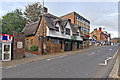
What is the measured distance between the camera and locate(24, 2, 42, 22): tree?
112ft

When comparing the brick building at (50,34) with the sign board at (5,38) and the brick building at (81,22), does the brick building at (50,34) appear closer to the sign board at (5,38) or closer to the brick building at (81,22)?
the sign board at (5,38)

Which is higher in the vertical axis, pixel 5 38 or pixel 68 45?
pixel 5 38

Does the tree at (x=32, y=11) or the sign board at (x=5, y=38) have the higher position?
the tree at (x=32, y=11)

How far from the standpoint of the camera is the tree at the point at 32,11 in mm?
34031

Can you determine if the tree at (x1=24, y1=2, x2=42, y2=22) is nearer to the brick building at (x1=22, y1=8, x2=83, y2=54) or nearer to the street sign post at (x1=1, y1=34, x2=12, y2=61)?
the brick building at (x1=22, y1=8, x2=83, y2=54)

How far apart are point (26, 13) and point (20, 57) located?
25098 mm

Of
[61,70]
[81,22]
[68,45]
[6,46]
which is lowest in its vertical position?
[61,70]

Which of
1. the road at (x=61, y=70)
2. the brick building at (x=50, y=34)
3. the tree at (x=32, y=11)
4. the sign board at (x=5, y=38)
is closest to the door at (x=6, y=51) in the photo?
A: the sign board at (x=5, y=38)

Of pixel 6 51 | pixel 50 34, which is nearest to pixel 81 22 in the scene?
pixel 50 34

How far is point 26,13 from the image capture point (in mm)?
34906

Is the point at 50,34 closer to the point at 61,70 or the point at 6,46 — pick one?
the point at 6,46

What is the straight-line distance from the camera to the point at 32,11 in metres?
33.9

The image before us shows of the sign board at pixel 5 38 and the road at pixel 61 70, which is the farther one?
the sign board at pixel 5 38

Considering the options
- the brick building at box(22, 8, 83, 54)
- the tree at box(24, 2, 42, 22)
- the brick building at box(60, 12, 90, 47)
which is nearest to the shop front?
the brick building at box(22, 8, 83, 54)
